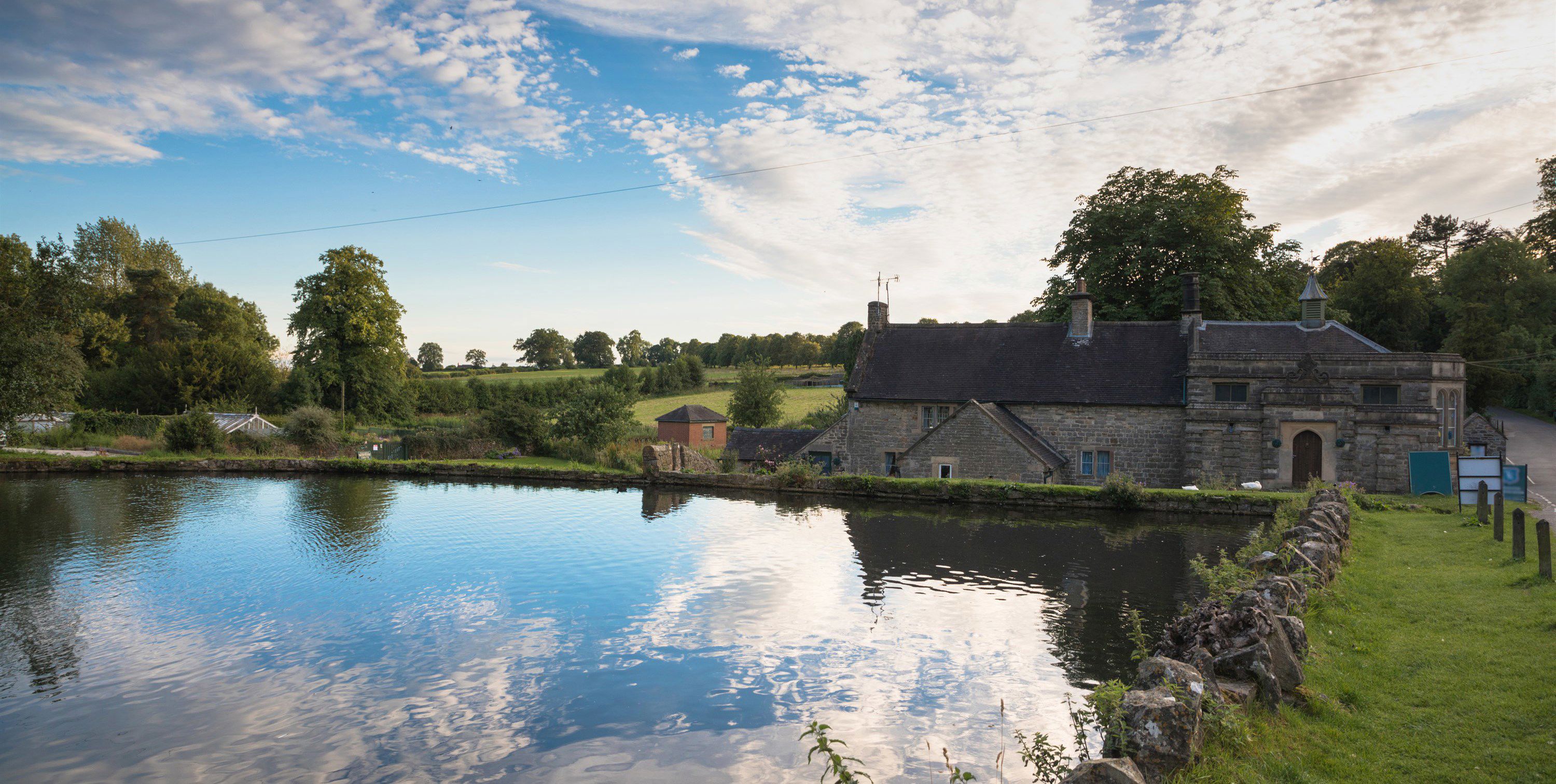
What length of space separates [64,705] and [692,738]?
6729 mm

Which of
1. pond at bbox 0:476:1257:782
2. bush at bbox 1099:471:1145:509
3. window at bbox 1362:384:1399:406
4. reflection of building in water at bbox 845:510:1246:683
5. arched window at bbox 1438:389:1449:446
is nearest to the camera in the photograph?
pond at bbox 0:476:1257:782

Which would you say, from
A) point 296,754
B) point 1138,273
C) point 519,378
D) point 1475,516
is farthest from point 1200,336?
point 519,378

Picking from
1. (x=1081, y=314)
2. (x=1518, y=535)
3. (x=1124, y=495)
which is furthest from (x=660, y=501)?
(x=1518, y=535)

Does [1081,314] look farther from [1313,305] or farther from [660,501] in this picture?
[660,501]

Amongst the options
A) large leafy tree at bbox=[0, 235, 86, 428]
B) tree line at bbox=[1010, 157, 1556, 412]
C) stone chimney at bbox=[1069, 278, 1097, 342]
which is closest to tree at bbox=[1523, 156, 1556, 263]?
tree line at bbox=[1010, 157, 1556, 412]

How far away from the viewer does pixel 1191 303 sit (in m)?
28.4

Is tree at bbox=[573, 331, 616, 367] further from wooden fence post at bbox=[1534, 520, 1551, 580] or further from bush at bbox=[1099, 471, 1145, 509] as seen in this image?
wooden fence post at bbox=[1534, 520, 1551, 580]

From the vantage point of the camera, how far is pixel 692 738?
754 centimetres

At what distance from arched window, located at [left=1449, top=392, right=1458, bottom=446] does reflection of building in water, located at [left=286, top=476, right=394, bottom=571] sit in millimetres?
30506

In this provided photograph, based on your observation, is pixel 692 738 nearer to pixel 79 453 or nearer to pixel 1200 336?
pixel 1200 336

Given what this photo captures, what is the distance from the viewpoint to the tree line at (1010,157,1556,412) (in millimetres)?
33125

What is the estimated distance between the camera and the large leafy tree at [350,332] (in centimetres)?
4562

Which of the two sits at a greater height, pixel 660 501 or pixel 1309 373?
pixel 1309 373

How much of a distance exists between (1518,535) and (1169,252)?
2550 cm
